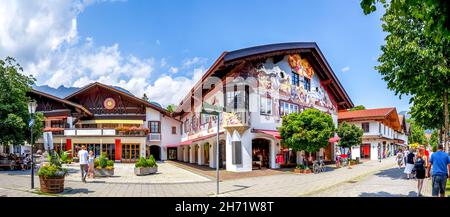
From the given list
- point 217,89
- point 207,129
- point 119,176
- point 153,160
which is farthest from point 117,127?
point 207,129

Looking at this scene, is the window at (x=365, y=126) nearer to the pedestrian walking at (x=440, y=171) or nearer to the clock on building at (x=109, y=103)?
the pedestrian walking at (x=440, y=171)

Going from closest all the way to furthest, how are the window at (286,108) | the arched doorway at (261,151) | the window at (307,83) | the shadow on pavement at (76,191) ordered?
1. the shadow on pavement at (76,191)
2. the arched doorway at (261,151)
3. the window at (286,108)
4. the window at (307,83)

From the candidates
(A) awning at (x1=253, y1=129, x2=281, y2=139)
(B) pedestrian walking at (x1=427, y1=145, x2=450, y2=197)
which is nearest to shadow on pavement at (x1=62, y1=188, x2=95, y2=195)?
(B) pedestrian walking at (x1=427, y1=145, x2=450, y2=197)

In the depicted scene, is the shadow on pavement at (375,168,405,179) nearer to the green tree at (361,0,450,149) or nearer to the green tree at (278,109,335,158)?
the green tree at (278,109,335,158)

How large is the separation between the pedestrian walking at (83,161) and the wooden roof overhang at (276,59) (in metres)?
3.98

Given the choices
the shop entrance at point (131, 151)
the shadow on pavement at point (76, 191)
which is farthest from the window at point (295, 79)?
the shadow on pavement at point (76, 191)

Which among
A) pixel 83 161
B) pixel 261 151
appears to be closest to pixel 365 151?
pixel 261 151

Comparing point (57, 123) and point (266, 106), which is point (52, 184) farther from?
point (266, 106)

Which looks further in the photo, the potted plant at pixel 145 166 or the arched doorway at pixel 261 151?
the arched doorway at pixel 261 151

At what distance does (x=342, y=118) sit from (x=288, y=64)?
66.2 ft

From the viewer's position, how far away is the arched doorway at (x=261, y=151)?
21016 millimetres

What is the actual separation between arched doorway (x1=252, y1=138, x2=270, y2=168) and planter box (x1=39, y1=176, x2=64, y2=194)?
14.4 meters

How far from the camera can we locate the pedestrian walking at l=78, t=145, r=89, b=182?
9966mm
